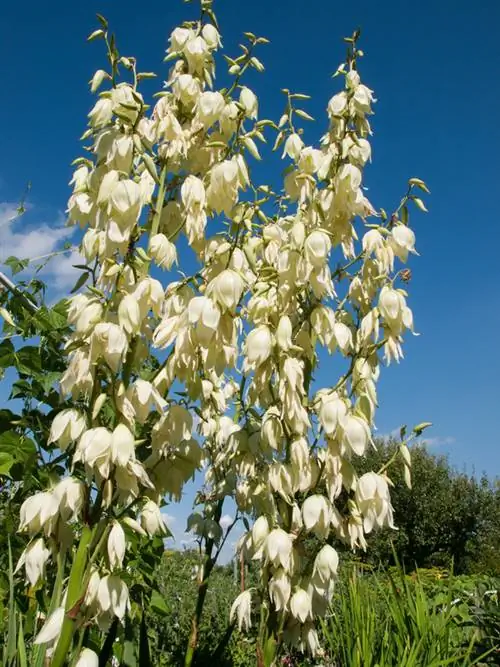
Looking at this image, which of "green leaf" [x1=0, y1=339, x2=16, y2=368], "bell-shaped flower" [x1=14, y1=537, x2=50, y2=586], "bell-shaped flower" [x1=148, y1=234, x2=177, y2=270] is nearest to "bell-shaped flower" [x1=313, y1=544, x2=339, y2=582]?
"bell-shaped flower" [x1=14, y1=537, x2=50, y2=586]

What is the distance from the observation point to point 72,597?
1.32 meters

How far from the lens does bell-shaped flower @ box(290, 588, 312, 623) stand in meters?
1.62

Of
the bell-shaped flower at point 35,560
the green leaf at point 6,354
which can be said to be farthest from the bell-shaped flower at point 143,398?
the green leaf at point 6,354

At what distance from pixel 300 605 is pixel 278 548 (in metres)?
0.16

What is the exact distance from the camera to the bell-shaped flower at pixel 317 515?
1601 mm

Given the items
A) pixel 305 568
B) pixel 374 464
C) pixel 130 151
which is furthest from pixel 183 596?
pixel 374 464

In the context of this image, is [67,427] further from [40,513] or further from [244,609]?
[244,609]

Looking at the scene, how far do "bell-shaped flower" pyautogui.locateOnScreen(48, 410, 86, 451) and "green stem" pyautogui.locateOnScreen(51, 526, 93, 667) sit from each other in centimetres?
→ 19

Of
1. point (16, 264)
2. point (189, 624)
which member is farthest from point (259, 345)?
point (189, 624)

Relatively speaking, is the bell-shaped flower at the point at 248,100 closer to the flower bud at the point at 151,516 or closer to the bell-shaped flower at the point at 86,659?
the flower bud at the point at 151,516

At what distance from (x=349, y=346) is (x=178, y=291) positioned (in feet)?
1.74

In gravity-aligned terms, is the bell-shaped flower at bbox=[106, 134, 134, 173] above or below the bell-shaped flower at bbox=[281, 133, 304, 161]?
below

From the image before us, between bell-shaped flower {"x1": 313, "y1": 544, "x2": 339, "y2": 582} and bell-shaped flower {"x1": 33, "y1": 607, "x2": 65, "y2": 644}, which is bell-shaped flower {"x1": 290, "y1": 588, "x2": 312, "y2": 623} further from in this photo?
bell-shaped flower {"x1": 33, "y1": 607, "x2": 65, "y2": 644}

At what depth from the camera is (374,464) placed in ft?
39.9
